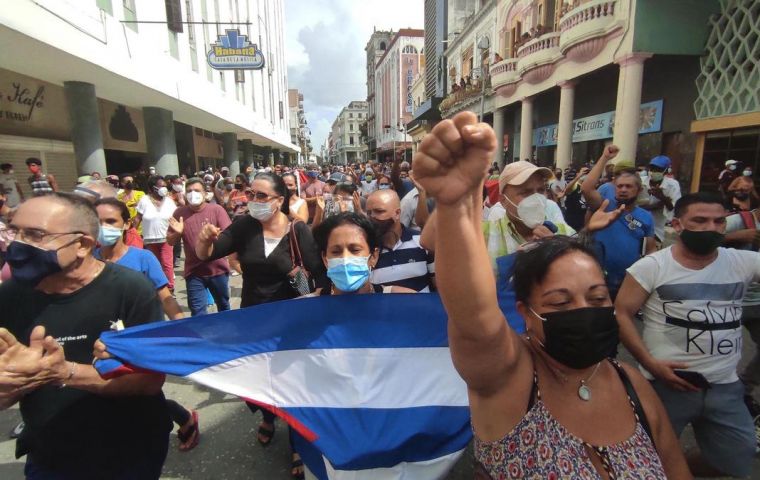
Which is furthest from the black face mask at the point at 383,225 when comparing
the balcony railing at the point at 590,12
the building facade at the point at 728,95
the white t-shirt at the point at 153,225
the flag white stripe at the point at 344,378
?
the balcony railing at the point at 590,12

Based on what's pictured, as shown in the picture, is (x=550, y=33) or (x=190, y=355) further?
(x=550, y=33)

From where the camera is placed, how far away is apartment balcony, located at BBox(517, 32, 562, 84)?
1420 cm

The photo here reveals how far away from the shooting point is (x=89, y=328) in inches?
62.7

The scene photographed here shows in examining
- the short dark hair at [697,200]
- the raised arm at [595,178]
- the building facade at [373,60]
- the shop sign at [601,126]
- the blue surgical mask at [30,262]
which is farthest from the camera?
the building facade at [373,60]

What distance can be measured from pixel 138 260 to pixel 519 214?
2.44m

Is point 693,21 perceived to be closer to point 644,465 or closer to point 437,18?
point 644,465

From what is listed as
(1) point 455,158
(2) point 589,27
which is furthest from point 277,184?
(2) point 589,27

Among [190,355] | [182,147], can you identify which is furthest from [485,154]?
[182,147]

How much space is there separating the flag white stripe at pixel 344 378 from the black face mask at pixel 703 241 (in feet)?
4.49

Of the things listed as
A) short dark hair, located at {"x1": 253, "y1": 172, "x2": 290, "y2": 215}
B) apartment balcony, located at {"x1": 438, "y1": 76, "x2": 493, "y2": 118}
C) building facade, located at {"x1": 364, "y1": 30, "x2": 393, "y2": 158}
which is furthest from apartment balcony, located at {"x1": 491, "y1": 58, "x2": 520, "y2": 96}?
building facade, located at {"x1": 364, "y1": 30, "x2": 393, "y2": 158}

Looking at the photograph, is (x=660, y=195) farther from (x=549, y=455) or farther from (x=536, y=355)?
(x=549, y=455)

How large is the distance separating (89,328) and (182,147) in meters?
19.7

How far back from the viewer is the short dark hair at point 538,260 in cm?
135

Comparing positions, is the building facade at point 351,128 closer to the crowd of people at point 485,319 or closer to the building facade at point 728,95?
the building facade at point 728,95
